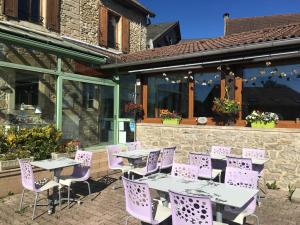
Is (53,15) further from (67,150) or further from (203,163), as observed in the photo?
(203,163)

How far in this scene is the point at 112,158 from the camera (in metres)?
6.86

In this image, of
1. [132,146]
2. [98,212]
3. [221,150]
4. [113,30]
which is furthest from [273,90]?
[113,30]

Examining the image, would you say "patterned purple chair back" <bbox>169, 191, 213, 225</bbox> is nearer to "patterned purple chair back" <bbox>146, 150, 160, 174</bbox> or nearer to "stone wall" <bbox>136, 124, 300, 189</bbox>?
"patterned purple chair back" <bbox>146, 150, 160, 174</bbox>

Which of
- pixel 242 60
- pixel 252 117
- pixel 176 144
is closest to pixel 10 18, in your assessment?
pixel 176 144

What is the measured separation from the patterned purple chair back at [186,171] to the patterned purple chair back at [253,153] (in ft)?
8.86

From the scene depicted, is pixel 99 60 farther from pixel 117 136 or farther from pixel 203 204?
pixel 203 204

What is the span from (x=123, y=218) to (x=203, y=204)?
2.28 meters

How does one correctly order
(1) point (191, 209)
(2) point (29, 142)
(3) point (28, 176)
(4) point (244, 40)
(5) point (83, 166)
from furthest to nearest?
1. (4) point (244, 40)
2. (2) point (29, 142)
3. (5) point (83, 166)
4. (3) point (28, 176)
5. (1) point (191, 209)

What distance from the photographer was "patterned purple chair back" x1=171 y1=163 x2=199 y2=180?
4.48m

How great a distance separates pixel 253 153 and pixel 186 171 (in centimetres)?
287

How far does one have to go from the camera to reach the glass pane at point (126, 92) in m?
9.91

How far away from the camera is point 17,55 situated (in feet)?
23.4

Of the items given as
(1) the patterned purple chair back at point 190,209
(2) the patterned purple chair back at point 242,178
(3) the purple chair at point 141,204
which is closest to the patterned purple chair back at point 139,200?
(3) the purple chair at point 141,204

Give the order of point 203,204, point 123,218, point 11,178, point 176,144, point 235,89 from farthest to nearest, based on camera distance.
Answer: point 176,144 < point 235,89 < point 11,178 < point 123,218 < point 203,204
